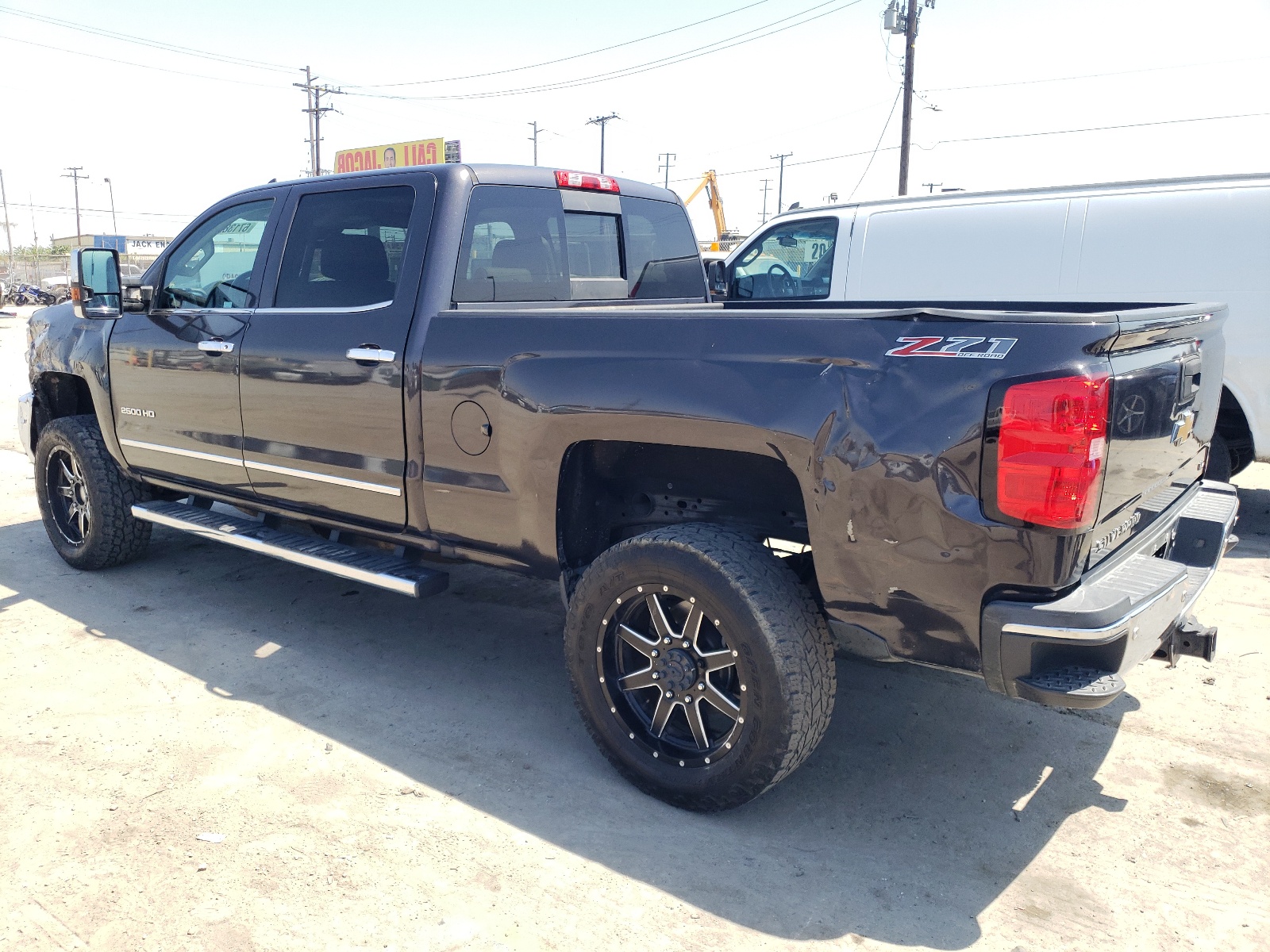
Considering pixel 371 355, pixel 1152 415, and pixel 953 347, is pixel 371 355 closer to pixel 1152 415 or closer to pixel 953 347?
pixel 953 347

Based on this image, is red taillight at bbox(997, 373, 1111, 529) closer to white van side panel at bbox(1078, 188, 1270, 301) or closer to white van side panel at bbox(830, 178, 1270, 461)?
white van side panel at bbox(830, 178, 1270, 461)

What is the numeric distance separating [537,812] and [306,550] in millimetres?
1716

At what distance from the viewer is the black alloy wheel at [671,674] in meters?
2.91

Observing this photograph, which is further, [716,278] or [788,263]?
[788,263]

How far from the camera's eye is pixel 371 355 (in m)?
3.64

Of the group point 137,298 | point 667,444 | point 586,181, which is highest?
point 586,181

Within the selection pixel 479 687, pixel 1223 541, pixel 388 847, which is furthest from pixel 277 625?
pixel 1223 541

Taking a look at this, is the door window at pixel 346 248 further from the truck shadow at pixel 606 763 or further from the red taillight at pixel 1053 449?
the red taillight at pixel 1053 449

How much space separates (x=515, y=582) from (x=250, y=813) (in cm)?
247

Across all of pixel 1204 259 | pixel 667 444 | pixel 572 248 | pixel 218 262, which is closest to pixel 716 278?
pixel 572 248

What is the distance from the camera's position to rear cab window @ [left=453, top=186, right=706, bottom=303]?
378 cm

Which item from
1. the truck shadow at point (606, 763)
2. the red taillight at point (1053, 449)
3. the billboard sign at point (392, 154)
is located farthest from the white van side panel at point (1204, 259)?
the billboard sign at point (392, 154)

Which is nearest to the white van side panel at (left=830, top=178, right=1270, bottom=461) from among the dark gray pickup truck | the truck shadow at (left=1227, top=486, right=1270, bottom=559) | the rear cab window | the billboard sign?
the truck shadow at (left=1227, top=486, right=1270, bottom=559)

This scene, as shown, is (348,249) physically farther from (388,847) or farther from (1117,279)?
(1117,279)
